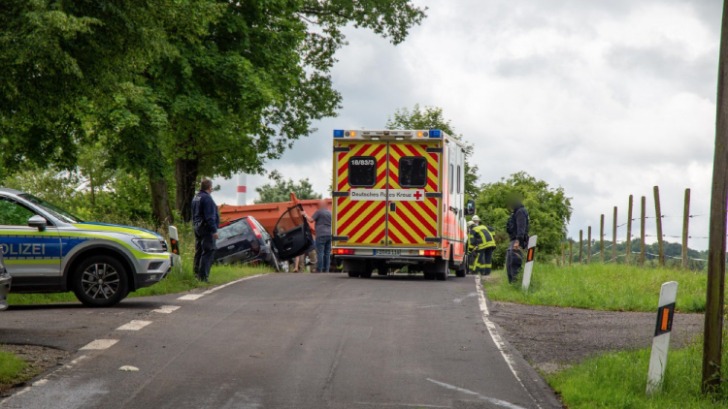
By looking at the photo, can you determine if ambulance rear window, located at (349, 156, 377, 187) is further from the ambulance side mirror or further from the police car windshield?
the police car windshield

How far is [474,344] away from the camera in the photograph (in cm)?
1233

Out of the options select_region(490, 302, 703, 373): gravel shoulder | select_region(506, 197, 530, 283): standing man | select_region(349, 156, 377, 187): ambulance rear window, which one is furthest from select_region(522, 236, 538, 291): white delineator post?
select_region(349, 156, 377, 187): ambulance rear window

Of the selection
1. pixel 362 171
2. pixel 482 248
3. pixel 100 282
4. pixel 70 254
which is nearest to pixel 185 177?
pixel 482 248

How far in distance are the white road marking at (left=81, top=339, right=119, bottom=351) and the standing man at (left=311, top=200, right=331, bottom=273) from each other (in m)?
16.9

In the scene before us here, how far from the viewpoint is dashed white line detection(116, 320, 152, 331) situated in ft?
42.2

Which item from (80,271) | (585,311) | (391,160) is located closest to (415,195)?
(391,160)

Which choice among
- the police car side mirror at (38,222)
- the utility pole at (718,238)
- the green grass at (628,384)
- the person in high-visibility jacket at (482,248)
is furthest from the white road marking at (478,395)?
the person in high-visibility jacket at (482,248)

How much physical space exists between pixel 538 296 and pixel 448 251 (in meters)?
5.71

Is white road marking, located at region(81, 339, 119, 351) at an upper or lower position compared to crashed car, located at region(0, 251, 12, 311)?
lower

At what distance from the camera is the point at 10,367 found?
31.9 feet

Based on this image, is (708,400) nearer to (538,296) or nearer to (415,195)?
(538,296)

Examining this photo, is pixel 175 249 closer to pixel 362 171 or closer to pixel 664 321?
pixel 362 171

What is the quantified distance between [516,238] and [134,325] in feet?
30.3

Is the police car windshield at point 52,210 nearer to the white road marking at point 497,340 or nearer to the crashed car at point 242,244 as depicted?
the white road marking at point 497,340
